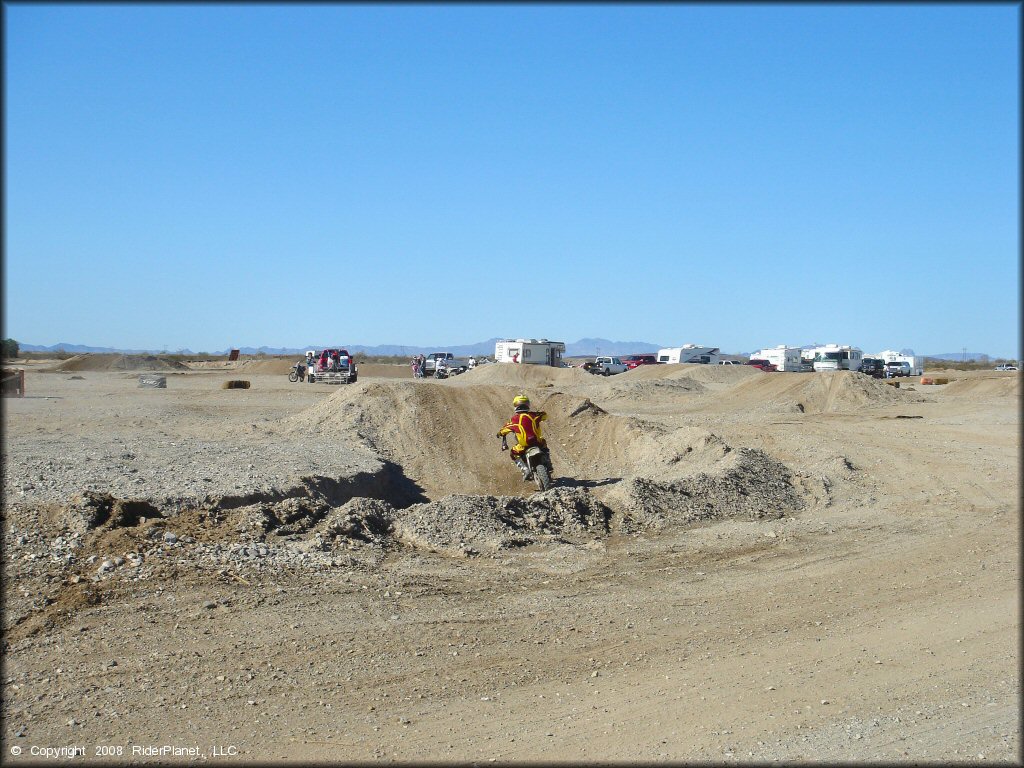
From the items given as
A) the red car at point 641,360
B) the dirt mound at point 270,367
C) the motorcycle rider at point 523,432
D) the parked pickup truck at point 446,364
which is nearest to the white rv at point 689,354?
the red car at point 641,360

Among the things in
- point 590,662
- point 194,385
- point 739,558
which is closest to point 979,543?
point 739,558

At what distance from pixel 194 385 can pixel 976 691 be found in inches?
1909

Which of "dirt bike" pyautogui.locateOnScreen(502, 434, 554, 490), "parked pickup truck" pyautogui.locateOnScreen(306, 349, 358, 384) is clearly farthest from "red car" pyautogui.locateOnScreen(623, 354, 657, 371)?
"dirt bike" pyautogui.locateOnScreen(502, 434, 554, 490)

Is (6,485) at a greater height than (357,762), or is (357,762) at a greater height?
(6,485)

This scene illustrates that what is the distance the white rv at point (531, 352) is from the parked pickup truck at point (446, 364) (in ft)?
9.37

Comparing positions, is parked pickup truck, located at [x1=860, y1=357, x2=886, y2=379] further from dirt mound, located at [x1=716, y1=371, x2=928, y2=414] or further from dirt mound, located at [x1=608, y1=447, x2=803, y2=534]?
dirt mound, located at [x1=608, y1=447, x2=803, y2=534]

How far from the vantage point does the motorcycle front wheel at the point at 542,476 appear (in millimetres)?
14578

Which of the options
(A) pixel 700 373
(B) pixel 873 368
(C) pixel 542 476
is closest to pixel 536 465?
(C) pixel 542 476

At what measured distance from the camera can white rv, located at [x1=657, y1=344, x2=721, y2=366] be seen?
7406 cm

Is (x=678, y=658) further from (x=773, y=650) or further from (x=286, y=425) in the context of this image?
(x=286, y=425)

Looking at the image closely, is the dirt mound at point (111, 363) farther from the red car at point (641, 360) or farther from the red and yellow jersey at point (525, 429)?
the red and yellow jersey at point (525, 429)

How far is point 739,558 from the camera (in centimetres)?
1122

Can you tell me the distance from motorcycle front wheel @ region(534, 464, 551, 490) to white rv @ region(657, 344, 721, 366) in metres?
60.5

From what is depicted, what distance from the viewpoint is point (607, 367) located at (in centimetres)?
7169
